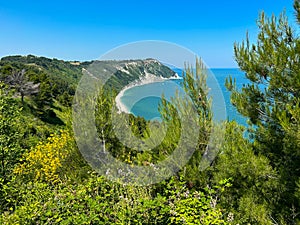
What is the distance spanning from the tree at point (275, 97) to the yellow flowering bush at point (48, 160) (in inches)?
238

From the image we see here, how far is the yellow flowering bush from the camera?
8.45 metres

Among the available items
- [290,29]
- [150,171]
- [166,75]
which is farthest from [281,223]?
[166,75]

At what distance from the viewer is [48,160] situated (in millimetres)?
8703

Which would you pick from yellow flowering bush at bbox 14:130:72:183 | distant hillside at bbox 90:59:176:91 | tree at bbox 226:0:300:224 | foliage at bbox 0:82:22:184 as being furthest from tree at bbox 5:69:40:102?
tree at bbox 226:0:300:224

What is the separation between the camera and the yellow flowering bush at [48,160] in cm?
845

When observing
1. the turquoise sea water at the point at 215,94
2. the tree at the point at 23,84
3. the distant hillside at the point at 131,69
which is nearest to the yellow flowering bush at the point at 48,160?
the distant hillside at the point at 131,69

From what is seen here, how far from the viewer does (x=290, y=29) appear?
3.84 m

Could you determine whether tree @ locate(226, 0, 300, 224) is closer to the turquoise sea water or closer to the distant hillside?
the turquoise sea water

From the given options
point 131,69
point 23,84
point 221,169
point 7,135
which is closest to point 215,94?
point 221,169

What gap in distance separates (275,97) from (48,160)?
733cm

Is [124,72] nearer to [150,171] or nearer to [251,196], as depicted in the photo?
[150,171]

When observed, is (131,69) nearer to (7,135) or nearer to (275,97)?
(7,135)

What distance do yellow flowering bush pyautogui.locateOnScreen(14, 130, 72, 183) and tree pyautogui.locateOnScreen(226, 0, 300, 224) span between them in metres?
6.04

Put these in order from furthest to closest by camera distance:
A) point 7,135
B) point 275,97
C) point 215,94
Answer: point 7,135 → point 215,94 → point 275,97
